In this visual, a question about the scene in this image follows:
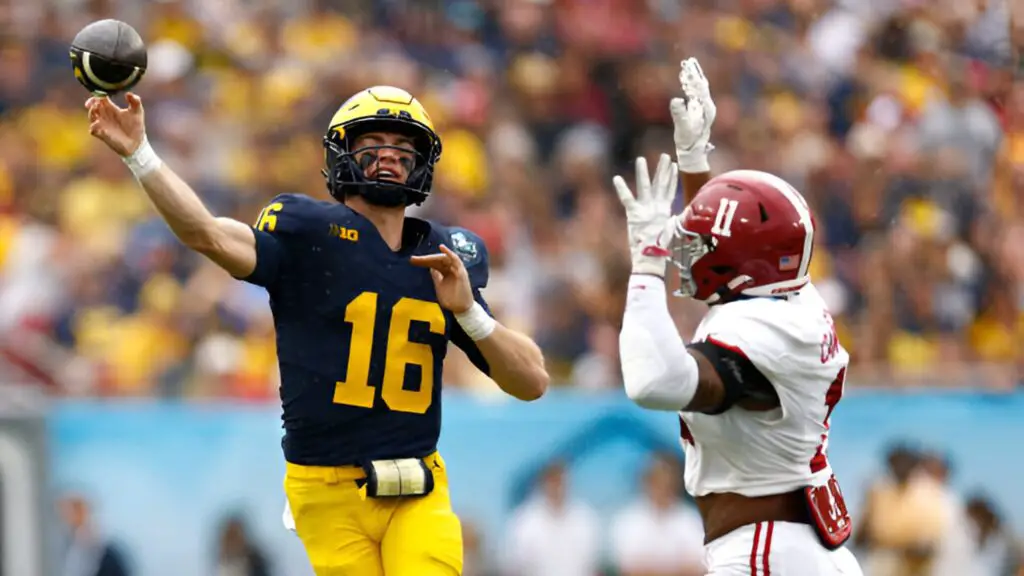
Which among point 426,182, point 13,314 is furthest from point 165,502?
point 426,182

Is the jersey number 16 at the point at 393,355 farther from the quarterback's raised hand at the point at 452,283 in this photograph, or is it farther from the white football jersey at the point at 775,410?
the white football jersey at the point at 775,410

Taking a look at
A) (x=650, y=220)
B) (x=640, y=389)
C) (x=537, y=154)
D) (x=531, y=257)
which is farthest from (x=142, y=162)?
(x=537, y=154)

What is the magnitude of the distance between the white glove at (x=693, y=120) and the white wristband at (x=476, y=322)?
1.03 metres

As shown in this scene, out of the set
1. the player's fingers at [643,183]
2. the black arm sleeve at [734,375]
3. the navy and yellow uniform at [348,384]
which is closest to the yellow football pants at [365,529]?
the navy and yellow uniform at [348,384]

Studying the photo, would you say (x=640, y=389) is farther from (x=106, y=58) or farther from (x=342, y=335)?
(x=106, y=58)

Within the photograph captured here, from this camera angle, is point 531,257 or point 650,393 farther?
point 531,257

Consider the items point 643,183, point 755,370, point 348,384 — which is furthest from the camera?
point 348,384

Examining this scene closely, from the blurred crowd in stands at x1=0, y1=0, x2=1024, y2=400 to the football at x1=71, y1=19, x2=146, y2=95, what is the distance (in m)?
5.20

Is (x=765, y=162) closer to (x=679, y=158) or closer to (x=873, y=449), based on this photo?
(x=873, y=449)

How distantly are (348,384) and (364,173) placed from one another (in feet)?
2.36

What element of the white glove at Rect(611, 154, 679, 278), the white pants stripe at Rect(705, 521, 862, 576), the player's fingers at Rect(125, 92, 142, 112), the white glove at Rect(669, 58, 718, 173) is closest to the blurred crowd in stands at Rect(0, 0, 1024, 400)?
the white glove at Rect(669, 58, 718, 173)

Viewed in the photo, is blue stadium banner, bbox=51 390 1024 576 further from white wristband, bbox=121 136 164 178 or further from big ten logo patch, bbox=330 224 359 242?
white wristband, bbox=121 136 164 178

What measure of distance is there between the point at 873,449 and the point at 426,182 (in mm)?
5092

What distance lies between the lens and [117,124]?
16.6 feet
